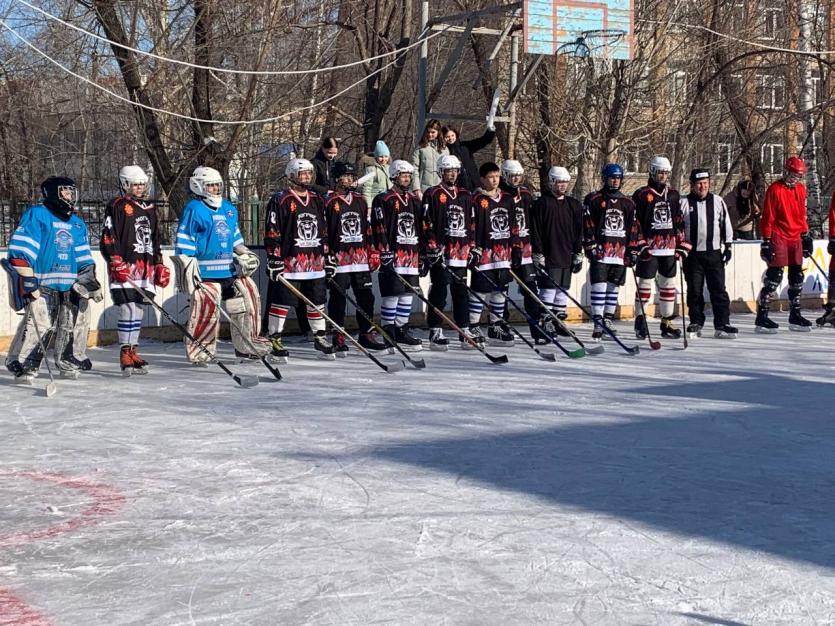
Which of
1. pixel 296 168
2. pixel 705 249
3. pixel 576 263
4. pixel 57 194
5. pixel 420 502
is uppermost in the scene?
pixel 296 168

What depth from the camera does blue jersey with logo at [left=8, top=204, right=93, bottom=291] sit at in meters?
8.56

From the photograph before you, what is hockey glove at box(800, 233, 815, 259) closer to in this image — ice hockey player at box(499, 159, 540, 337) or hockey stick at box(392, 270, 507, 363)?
ice hockey player at box(499, 159, 540, 337)

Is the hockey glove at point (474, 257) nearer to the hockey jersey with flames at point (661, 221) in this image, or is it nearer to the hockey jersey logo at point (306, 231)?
the hockey jersey logo at point (306, 231)

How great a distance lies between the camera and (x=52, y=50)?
1664cm

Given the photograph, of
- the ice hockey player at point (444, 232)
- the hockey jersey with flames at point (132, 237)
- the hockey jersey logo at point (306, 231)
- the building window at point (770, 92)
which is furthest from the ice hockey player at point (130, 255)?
the building window at point (770, 92)

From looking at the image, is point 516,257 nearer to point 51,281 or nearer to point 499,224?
point 499,224

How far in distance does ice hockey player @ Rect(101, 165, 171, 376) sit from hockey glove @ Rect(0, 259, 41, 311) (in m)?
0.68

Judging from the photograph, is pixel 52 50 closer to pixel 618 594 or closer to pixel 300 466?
pixel 300 466

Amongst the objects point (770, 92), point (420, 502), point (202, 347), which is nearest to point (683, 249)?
point (202, 347)

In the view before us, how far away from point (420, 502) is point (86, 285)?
4699mm

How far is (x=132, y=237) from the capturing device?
915cm

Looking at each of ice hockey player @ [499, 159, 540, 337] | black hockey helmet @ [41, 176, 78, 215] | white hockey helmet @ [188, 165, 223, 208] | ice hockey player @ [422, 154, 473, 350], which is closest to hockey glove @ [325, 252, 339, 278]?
ice hockey player @ [422, 154, 473, 350]

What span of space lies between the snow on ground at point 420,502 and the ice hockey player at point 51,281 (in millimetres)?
432

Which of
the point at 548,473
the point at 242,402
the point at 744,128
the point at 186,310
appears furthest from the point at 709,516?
the point at 744,128
